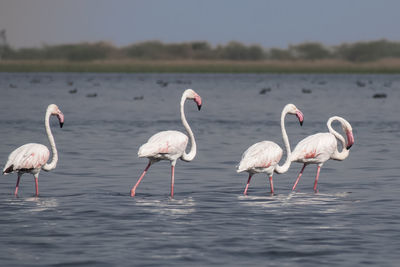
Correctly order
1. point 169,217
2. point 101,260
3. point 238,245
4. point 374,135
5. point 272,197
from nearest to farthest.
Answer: point 101,260
point 238,245
point 169,217
point 272,197
point 374,135

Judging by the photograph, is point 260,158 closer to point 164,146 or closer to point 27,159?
point 164,146

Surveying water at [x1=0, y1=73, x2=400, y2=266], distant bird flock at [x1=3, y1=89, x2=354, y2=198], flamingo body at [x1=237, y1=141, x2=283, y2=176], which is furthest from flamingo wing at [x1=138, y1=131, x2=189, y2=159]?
flamingo body at [x1=237, y1=141, x2=283, y2=176]

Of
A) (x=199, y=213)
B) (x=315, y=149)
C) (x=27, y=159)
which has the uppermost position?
(x=315, y=149)

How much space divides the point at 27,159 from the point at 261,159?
4444mm

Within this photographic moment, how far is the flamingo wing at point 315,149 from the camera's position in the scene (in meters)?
16.0

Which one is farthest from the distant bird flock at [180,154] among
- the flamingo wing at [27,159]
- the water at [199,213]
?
the water at [199,213]

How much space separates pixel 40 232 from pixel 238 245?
3.04 meters

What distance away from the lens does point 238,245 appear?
10828mm

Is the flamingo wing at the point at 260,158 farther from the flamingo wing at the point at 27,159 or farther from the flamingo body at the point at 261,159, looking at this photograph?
the flamingo wing at the point at 27,159

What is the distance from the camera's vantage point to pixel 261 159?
587 inches

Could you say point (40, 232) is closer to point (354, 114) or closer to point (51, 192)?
point (51, 192)

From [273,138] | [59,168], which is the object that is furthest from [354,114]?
[59,168]

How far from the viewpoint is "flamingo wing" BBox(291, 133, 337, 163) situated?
16.0 metres

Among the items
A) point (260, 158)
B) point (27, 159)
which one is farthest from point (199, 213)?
point (27, 159)
